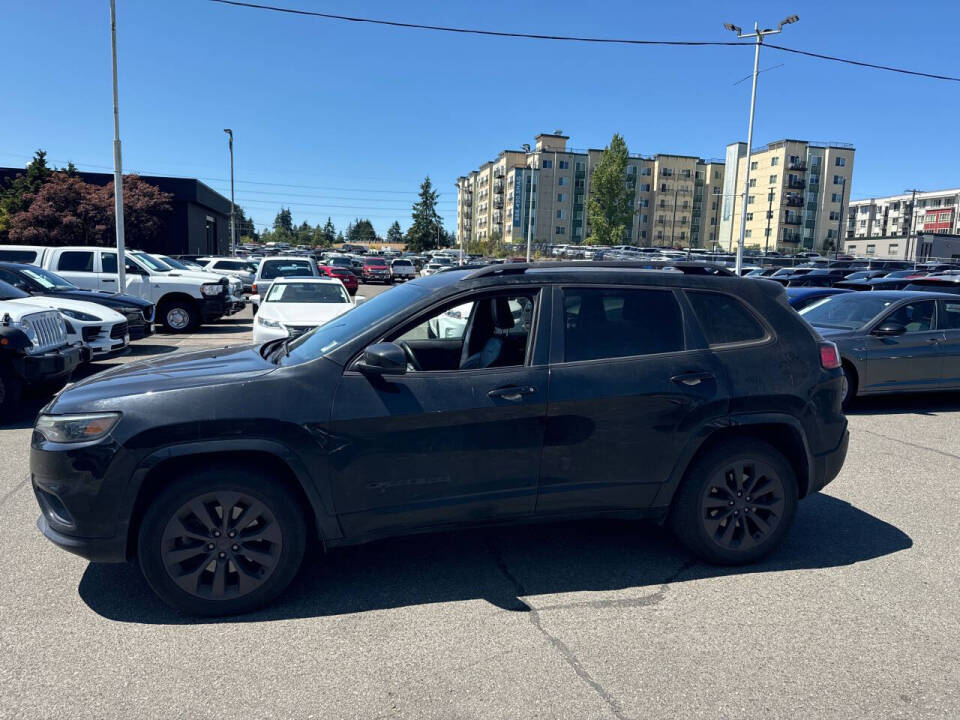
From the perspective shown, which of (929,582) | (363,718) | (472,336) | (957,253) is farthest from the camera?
(957,253)

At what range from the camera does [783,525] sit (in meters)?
4.25

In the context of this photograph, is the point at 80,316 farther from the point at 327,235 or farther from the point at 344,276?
the point at 327,235

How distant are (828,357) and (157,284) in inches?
624

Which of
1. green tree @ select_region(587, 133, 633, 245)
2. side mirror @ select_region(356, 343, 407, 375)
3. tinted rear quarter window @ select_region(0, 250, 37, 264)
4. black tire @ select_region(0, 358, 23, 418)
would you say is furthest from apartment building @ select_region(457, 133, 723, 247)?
side mirror @ select_region(356, 343, 407, 375)

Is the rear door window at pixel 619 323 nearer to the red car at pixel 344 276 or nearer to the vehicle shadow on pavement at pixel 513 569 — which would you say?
the vehicle shadow on pavement at pixel 513 569

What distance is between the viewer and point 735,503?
4.17 m

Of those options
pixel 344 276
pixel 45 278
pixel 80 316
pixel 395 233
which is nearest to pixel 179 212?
pixel 344 276

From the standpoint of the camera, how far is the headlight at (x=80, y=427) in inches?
133

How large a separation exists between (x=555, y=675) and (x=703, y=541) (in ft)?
4.88

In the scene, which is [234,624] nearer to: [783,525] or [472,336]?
[472,336]

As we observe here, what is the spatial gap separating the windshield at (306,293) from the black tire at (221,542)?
9.20 m

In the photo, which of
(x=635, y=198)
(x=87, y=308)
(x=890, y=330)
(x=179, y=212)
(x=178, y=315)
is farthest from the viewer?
(x=635, y=198)

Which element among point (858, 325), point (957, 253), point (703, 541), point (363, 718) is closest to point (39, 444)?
point (363, 718)

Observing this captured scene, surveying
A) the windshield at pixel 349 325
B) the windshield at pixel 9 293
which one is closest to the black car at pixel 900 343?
the windshield at pixel 349 325
